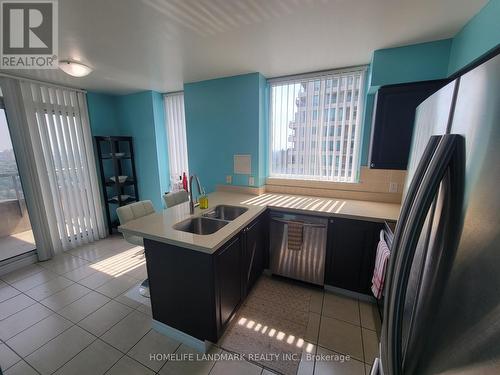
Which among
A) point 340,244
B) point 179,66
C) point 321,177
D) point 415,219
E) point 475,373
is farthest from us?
point 321,177

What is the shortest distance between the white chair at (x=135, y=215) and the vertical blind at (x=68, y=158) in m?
1.62

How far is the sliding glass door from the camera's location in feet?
8.23

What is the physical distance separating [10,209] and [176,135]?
2.46m

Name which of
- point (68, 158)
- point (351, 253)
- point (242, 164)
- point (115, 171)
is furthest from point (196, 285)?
point (68, 158)

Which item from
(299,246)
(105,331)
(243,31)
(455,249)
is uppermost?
(243,31)

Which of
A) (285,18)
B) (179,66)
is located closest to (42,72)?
(179,66)

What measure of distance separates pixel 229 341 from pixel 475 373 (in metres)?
1.72

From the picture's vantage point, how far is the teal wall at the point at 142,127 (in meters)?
3.36

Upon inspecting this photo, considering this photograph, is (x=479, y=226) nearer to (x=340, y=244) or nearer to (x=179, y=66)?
(x=340, y=244)

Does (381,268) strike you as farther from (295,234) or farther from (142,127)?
(142,127)

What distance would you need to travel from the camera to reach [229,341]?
5.32 ft

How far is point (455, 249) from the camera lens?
40 centimetres

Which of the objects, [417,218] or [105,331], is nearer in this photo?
[417,218]

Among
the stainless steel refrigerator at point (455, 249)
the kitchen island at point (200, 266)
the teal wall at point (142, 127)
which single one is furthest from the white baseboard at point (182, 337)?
the teal wall at point (142, 127)
